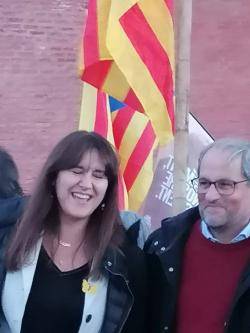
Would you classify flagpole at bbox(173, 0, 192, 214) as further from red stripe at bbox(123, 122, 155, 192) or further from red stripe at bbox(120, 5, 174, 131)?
red stripe at bbox(123, 122, 155, 192)

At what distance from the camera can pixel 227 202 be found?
9.78ft

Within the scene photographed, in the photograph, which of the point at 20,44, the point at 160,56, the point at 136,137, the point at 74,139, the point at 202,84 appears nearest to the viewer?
the point at 74,139

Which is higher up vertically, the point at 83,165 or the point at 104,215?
the point at 83,165

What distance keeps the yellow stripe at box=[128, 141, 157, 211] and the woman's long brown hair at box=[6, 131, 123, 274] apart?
230 centimetres

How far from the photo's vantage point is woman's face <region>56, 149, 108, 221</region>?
310 cm

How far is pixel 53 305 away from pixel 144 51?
2.22 metres

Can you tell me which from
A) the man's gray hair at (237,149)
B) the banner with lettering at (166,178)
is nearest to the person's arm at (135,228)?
the man's gray hair at (237,149)

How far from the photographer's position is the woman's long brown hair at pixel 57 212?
10.2 feet

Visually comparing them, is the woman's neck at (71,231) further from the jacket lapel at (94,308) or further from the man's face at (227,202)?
the man's face at (227,202)

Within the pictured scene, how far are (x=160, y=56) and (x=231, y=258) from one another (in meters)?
2.13

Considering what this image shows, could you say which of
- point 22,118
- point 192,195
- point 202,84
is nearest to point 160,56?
point 192,195

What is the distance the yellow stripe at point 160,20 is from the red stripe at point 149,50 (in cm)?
3

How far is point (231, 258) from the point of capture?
3012 millimetres

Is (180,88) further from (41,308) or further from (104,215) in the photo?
(41,308)
